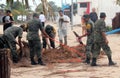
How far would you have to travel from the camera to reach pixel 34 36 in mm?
11227

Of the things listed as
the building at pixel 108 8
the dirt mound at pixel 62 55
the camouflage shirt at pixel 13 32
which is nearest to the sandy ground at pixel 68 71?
the dirt mound at pixel 62 55

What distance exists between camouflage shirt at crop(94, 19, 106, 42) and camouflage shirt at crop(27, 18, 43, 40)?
5.44 ft

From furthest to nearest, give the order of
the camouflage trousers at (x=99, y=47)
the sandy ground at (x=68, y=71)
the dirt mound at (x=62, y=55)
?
the dirt mound at (x=62, y=55) < the camouflage trousers at (x=99, y=47) < the sandy ground at (x=68, y=71)

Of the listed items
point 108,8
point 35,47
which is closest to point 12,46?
point 35,47

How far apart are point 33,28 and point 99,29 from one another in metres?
1.99

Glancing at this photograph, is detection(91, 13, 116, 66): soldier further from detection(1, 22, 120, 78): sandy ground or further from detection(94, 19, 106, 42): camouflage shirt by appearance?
detection(1, 22, 120, 78): sandy ground

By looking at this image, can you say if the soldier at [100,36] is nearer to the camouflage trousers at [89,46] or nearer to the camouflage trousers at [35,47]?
the camouflage trousers at [89,46]

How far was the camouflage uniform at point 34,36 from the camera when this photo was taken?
11164 millimetres

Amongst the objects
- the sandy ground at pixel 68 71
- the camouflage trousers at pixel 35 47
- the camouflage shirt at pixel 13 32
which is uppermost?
the camouflage shirt at pixel 13 32

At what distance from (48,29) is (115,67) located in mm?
4036

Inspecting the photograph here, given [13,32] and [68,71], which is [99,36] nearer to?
[68,71]

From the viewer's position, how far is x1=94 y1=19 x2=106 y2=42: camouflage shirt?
10.6 meters

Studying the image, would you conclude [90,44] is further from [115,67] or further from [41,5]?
[41,5]

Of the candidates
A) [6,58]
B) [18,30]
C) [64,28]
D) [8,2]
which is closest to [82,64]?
[18,30]
